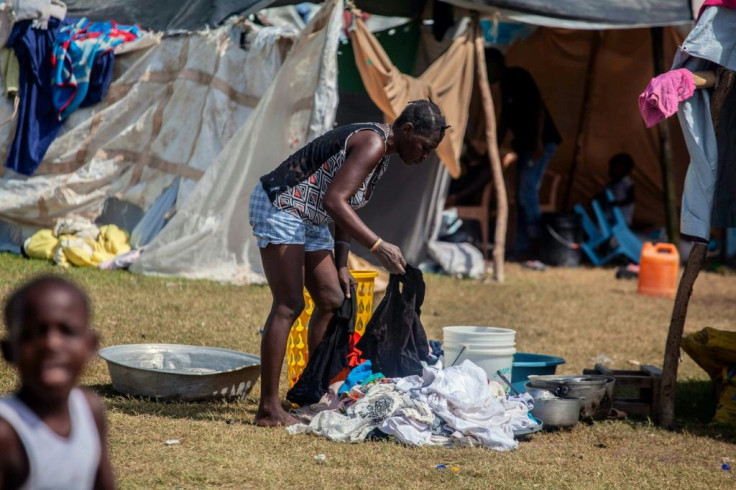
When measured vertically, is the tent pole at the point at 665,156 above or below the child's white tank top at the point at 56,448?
above

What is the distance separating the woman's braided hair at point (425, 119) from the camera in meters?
4.43

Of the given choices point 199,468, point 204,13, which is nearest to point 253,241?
point 204,13

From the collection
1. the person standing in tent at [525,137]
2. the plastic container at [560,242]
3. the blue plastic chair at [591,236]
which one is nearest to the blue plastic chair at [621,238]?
the blue plastic chair at [591,236]

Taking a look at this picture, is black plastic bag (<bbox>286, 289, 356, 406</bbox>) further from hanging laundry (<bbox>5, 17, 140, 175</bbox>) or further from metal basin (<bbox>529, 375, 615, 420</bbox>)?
hanging laundry (<bbox>5, 17, 140, 175</bbox>)

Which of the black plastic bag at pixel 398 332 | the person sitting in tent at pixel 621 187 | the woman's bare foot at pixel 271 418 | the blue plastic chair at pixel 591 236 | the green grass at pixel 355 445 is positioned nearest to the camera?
the green grass at pixel 355 445

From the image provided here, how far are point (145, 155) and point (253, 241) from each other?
5.34ft

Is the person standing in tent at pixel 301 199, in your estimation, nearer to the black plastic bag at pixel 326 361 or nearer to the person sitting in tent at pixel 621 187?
the black plastic bag at pixel 326 361

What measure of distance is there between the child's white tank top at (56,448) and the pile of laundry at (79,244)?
6.81 metres

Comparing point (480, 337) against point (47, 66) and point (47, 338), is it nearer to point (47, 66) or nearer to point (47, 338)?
point (47, 338)

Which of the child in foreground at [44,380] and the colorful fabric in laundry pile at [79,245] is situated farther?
the colorful fabric in laundry pile at [79,245]

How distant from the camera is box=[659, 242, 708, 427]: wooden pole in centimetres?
511

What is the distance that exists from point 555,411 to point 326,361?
3.83 feet

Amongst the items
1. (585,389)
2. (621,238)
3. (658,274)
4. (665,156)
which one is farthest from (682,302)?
(621,238)

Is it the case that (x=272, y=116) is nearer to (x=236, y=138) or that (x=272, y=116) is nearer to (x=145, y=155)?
(x=236, y=138)
